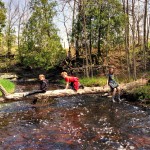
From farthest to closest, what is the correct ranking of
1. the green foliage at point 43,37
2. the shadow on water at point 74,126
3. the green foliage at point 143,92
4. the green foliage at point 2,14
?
the green foliage at point 2,14, the green foliage at point 43,37, the green foliage at point 143,92, the shadow on water at point 74,126

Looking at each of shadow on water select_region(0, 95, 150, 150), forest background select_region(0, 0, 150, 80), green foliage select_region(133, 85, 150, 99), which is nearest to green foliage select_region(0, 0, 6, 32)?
forest background select_region(0, 0, 150, 80)

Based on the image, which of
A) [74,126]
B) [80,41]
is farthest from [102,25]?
[74,126]

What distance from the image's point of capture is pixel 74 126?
13773 millimetres

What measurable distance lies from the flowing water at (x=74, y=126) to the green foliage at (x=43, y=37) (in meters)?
27.5

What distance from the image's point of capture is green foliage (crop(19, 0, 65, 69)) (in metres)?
47.3

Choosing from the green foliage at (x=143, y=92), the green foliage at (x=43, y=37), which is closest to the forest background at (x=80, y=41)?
the green foliage at (x=43, y=37)

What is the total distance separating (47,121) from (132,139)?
4900 mm

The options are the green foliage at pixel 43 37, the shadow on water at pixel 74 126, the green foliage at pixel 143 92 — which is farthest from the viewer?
the green foliage at pixel 43 37

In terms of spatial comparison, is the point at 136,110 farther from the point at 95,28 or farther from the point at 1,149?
the point at 95,28

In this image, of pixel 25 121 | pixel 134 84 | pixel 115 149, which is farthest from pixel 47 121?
pixel 134 84

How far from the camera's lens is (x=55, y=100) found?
21.0 metres

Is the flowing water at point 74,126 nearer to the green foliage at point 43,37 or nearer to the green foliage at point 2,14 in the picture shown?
the green foliage at point 43,37

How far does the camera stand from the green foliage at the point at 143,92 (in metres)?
18.9

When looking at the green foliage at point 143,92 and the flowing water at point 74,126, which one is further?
the green foliage at point 143,92
